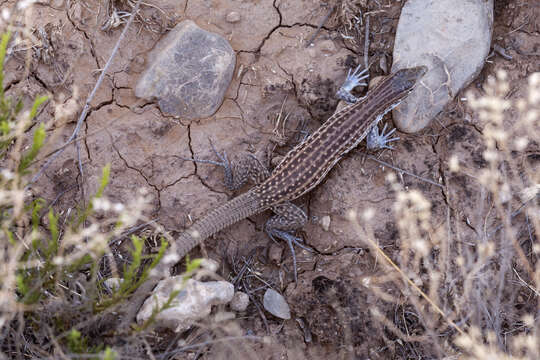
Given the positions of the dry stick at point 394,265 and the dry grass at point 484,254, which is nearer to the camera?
the dry stick at point 394,265

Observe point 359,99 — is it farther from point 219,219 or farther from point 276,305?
point 276,305

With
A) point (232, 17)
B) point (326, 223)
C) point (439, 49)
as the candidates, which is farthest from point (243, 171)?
point (439, 49)

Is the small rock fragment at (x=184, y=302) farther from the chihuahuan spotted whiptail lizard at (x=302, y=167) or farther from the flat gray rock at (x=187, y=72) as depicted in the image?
the flat gray rock at (x=187, y=72)

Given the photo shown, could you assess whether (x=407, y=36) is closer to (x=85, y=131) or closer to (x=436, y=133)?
(x=436, y=133)

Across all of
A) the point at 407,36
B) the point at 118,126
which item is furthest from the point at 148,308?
the point at 407,36

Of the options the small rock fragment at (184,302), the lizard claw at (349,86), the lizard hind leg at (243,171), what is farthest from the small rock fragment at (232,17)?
the small rock fragment at (184,302)

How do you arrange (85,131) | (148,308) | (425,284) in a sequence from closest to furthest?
1. (148,308)
2. (425,284)
3. (85,131)

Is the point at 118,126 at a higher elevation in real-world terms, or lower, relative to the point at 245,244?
higher

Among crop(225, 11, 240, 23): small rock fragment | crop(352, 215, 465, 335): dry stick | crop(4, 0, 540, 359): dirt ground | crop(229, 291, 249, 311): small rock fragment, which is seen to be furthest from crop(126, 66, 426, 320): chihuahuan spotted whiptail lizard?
crop(225, 11, 240, 23): small rock fragment
